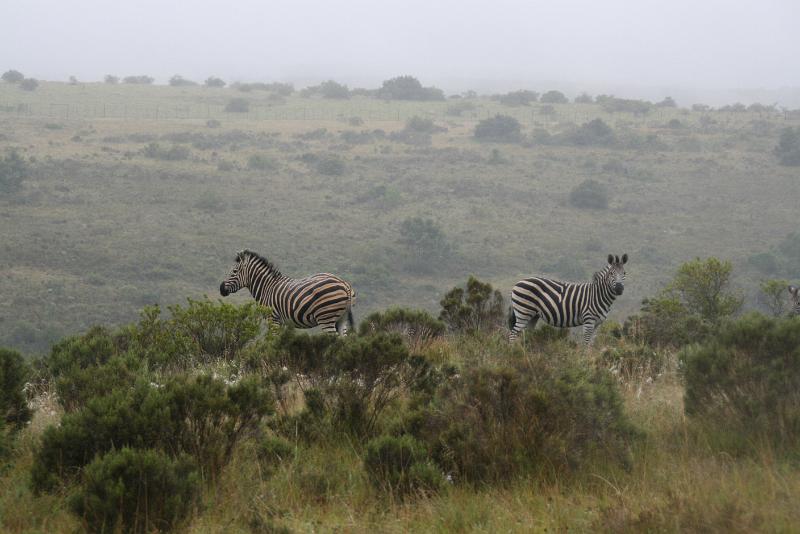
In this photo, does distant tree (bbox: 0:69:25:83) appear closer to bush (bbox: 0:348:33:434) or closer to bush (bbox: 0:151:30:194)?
bush (bbox: 0:151:30:194)

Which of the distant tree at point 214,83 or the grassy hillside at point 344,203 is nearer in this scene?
the grassy hillside at point 344,203

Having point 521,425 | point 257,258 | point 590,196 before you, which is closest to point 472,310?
point 257,258

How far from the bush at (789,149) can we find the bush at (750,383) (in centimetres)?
7256

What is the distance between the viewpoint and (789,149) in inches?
2874

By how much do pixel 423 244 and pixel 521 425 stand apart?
50.1 metres

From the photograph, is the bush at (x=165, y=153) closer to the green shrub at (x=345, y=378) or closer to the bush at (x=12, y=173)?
the bush at (x=12, y=173)

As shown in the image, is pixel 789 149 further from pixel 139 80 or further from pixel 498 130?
pixel 139 80

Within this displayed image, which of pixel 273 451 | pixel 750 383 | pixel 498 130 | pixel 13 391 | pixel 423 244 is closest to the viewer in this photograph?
pixel 273 451

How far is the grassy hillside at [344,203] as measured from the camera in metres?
47.5

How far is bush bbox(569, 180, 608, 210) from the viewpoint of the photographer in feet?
213

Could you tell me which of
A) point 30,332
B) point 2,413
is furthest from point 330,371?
point 30,332

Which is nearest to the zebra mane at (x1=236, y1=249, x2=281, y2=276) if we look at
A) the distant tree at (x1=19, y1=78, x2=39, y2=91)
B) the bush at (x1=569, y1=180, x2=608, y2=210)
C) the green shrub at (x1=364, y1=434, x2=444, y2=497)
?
the green shrub at (x1=364, y1=434, x2=444, y2=497)

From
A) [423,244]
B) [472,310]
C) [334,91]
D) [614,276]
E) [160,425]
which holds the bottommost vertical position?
[423,244]

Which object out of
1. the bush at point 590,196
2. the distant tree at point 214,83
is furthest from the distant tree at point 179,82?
the bush at point 590,196
